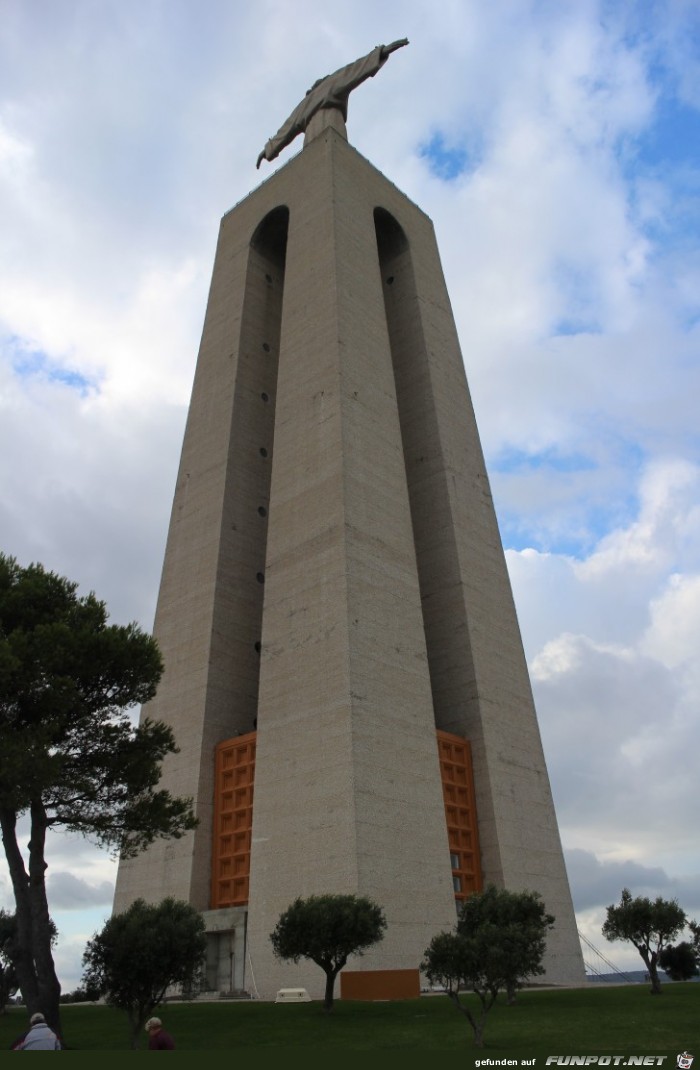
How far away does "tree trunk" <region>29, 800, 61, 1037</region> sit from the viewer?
1605 centimetres

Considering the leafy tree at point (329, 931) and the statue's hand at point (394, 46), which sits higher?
the statue's hand at point (394, 46)

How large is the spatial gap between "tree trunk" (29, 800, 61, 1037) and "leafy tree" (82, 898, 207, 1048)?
73 cm

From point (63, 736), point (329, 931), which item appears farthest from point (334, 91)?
point (329, 931)

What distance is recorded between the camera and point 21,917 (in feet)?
55.2

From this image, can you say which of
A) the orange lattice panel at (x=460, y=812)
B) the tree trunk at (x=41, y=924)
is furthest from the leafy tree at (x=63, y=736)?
the orange lattice panel at (x=460, y=812)

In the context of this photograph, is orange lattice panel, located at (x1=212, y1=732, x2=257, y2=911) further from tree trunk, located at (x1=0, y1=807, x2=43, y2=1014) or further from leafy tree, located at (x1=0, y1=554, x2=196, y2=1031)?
tree trunk, located at (x1=0, y1=807, x2=43, y2=1014)

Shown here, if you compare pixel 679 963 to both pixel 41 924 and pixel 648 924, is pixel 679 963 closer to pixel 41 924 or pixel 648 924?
pixel 648 924

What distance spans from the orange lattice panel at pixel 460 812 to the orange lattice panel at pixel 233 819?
6767 millimetres

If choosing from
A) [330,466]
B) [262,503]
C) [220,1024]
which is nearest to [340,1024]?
[220,1024]

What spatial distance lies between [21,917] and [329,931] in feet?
21.8

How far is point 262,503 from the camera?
127ft

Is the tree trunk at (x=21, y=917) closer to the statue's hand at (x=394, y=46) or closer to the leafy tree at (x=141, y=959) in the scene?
the leafy tree at (x=141, y=959)

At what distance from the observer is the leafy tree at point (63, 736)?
55.4 feet

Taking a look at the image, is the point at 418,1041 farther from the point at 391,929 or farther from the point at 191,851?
the point at 191,851
